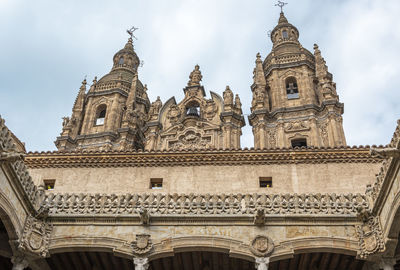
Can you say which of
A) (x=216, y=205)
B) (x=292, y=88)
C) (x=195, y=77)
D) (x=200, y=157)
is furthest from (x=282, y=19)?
(x=216, y=205)

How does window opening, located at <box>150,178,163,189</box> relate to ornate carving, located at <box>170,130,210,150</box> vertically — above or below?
below

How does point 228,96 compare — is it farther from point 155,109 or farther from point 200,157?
point 200,157

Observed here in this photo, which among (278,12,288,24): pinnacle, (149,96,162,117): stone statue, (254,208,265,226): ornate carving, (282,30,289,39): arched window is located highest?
(278,12,288,24): pinnacle

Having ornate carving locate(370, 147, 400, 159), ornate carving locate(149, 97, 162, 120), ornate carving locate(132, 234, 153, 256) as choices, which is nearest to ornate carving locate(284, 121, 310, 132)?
ornate carving locate(149, 97, 162, 120)

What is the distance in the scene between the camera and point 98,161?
22.1 meters

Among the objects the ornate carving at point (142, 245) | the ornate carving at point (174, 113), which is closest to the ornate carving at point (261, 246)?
the ornate carving at point (142, 245)

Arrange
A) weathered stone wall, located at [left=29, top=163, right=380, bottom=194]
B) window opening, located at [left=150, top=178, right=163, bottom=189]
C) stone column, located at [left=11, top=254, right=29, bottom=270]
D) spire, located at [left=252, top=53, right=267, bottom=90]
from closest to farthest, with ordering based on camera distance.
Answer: stone column, located at [left=11, top=254, right=29, bottom=270], weathered stone wall, located at [left=29, top=163, right=380, bottom=194], window opening, located at [left=150, top=178, right=163, bottom=189], spire, located at [left=252, top=53, right=267, bottom=90]

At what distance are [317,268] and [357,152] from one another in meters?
6.72

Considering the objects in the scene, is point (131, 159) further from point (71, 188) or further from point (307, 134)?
point (307, 134)

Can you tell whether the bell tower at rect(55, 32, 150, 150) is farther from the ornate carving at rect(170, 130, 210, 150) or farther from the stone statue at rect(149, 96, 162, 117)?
the ornate carving at rect(170, 130, 210, 150)

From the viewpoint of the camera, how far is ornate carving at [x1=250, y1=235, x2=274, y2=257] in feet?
47.8

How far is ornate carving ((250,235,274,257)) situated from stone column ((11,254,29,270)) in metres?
7.53

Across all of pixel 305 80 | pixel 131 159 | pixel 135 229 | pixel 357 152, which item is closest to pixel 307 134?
pixel 305 80

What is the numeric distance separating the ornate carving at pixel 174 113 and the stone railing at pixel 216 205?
15660 millimetres
